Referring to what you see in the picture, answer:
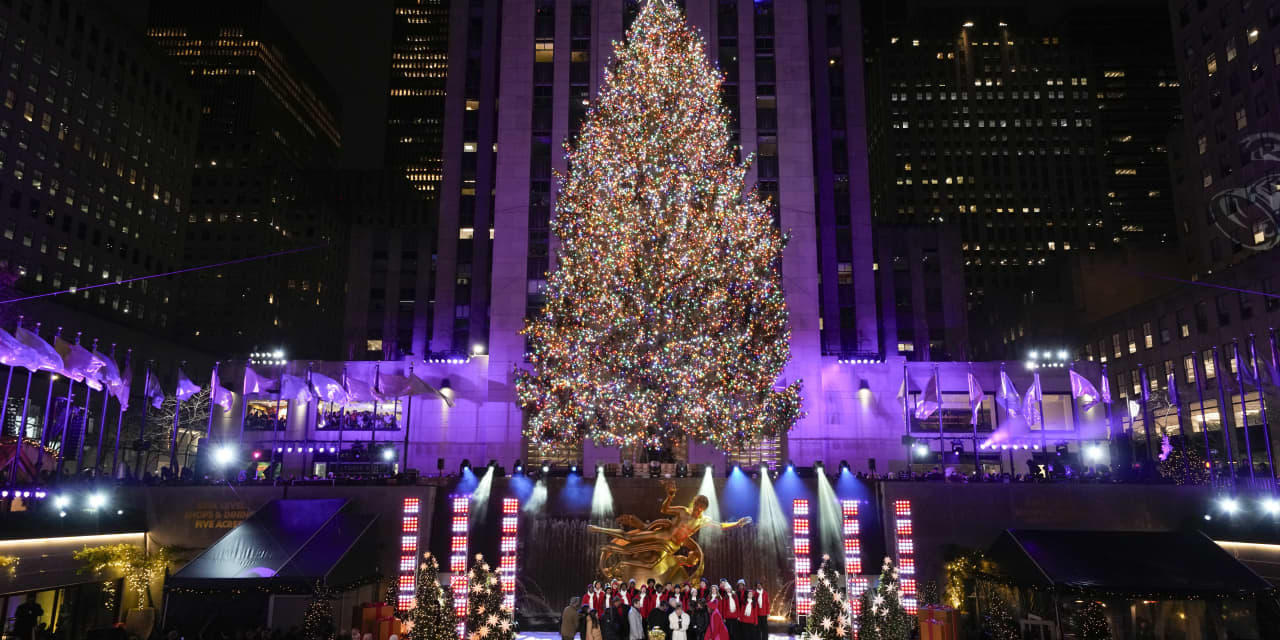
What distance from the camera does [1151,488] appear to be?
2869 centimetres

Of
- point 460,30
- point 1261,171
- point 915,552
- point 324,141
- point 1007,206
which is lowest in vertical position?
point 915,552

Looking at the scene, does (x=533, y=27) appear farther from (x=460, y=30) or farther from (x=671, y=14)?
(x=671, y=14)

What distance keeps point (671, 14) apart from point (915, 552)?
24.1 meters

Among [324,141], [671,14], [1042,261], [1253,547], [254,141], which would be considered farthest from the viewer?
[324,141]

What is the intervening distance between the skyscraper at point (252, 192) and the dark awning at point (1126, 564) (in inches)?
4519

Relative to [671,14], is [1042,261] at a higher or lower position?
higher

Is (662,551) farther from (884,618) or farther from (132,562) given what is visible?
(132,562)

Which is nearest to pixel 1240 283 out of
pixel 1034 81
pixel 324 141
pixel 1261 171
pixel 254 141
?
pixel 1261 171

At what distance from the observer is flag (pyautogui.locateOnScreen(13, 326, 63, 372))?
84.2 ft

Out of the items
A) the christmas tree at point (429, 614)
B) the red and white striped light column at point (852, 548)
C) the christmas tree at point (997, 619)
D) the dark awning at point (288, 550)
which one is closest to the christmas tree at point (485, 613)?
the christmas tree at point (429, 614)

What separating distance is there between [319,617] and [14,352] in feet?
39.8

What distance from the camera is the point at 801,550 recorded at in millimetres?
28859

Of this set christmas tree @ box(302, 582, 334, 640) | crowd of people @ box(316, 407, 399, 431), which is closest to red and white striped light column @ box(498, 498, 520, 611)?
christmas tree @ box(302, 582, 334, 640)

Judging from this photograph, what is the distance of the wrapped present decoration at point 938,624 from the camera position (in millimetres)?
23172
